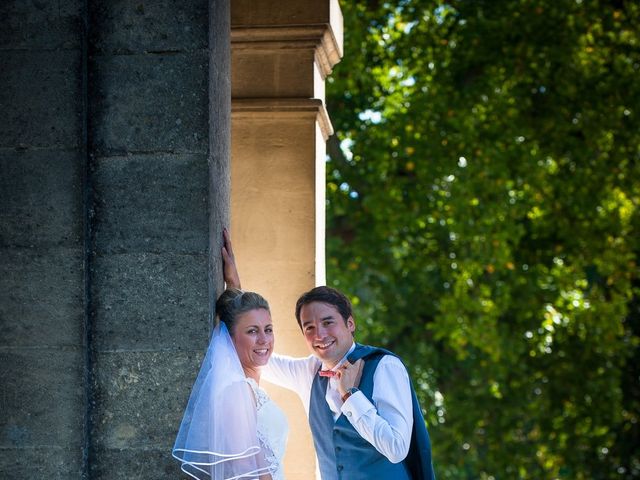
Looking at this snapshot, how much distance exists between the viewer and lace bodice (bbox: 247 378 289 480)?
461 centimetres

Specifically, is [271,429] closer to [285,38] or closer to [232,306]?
[232,306]

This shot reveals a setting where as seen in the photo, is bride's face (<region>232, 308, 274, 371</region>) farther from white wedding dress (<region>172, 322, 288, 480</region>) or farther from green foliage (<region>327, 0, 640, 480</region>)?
green foliage (<region>327, 0, 640, 480</region>)

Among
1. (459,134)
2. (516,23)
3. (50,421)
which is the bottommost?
(50,421)

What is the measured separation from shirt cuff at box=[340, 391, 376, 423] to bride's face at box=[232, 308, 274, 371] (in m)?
0.39

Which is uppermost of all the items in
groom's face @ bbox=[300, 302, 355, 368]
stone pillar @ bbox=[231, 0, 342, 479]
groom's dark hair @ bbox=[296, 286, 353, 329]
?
stone pillar @ bbox=[231, 0, 342, 479]

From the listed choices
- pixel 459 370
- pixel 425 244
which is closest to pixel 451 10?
pixel 425 244

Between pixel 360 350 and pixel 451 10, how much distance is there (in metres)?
11.0

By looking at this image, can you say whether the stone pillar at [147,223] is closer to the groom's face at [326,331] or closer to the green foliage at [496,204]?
the groom's face at [326,331]

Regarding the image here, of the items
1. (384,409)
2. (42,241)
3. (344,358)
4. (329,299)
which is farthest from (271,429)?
(42,241)

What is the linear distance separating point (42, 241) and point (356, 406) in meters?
1.43

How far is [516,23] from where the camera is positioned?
1467cm

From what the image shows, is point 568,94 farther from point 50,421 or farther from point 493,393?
point 50,421

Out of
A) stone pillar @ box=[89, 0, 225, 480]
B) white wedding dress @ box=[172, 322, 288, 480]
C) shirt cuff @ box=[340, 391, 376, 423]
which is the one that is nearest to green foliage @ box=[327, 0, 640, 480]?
shirt cuff @ box=[340, 391, 376, 423]

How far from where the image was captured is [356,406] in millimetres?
4797
